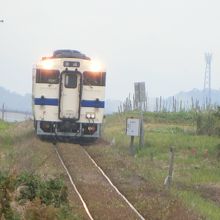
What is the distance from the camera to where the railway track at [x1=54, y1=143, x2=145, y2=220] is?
13.5 metres

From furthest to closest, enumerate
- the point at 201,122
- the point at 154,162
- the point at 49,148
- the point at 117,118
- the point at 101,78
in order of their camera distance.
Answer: the point at 117,118 < the point at 201,122 < the point at 101,78 < the point at 49,148 < the point at 154,162

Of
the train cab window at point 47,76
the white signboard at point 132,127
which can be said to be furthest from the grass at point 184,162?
the train cab window at point 47,76

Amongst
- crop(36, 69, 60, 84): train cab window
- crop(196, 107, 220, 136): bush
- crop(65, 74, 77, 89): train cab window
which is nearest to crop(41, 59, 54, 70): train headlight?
crop(36, 69, 60, 84): train cab window

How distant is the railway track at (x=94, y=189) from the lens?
13.5 meters

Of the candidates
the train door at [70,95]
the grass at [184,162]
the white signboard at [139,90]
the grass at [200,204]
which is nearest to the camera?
the grass at [200,204]

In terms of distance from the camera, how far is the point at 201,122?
32.3m

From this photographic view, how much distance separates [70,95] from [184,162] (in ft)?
19.9

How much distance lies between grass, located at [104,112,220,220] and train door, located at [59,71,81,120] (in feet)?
7.49

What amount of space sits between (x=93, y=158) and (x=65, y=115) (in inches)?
153

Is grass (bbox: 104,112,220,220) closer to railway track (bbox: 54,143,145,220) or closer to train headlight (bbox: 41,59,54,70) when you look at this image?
railway track (bbox: 54,143,145,220)

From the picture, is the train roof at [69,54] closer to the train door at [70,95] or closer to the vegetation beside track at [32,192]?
the train door at [70,95]

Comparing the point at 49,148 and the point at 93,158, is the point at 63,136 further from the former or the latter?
the point at 93,158

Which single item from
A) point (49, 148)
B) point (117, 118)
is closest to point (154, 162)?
point (49, 148)

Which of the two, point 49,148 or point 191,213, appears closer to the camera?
point 191,213
